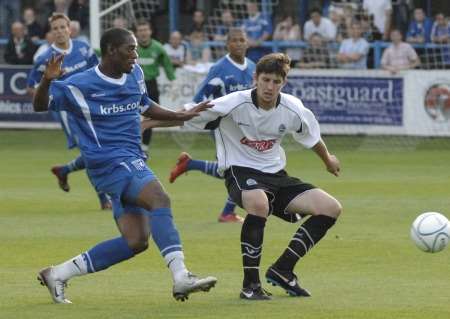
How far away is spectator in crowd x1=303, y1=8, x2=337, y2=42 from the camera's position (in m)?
24.8

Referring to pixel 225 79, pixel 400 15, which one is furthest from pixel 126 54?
pixel 400 15

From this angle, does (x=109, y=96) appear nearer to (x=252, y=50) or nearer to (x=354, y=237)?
(x=354, y=237)

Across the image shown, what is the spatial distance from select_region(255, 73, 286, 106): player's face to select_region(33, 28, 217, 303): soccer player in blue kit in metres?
0.85

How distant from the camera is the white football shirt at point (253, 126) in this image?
366 inches

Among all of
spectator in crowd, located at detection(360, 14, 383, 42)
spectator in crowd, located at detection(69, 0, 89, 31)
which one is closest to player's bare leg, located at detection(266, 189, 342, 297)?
spectator in crowd, located at detection(360, 14, 383, 42)

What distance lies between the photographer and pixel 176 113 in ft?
30.4

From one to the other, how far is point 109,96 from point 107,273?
1.92m

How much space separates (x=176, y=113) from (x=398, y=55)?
1477 cm

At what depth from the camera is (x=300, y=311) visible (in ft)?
27.6

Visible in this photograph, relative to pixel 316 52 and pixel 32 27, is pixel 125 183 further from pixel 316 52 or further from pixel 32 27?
pixel 32 27

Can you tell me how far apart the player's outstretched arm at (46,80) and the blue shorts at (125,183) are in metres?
0.57

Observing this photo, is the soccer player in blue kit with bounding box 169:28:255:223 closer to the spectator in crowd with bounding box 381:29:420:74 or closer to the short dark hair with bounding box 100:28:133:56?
the short dark hair with bounding box 100:28:133:56

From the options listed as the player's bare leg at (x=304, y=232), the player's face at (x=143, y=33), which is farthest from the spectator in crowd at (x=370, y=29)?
the player's bare leg at (x=304, y=232)

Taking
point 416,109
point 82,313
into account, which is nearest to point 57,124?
point 416,109
